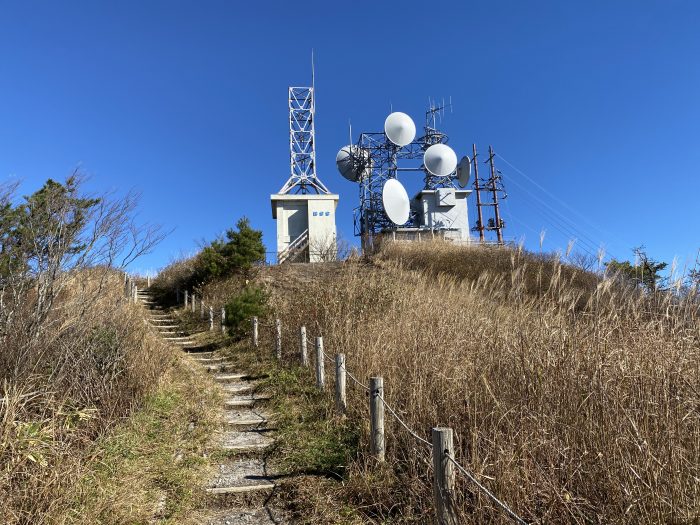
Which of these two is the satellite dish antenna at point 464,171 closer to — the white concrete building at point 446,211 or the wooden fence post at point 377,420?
the white concrete building at point 446,211

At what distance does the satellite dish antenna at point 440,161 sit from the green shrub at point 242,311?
1690cm

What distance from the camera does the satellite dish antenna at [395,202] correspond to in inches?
818

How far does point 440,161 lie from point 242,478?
23.4m

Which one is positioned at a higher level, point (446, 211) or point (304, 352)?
point (446, 211)

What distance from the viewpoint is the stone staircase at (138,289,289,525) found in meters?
3.37

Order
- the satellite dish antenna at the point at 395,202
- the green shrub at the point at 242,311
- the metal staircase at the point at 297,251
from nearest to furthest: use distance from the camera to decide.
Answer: the green shrub at the point at 242,311
the metal staircase at the point at 297,251
the satellite dish antenna at the point at 395,202

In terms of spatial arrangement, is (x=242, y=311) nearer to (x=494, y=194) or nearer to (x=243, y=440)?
(x=243, y=440)

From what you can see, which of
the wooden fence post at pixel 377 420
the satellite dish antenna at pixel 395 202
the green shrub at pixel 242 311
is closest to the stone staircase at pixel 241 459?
the wooden fence post at pixel 377 420

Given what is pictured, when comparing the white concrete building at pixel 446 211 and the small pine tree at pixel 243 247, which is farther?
the white concrete building at pixel 446 211

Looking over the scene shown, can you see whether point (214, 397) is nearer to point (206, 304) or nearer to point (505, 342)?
point (505, 342)

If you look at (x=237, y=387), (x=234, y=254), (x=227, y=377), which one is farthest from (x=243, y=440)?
(x=234, y=254)

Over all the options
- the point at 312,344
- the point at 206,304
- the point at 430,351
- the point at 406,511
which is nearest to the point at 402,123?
the point at 206,304

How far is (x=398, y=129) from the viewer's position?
25.2 m

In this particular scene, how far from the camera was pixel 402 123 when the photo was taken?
2528 centimetres
